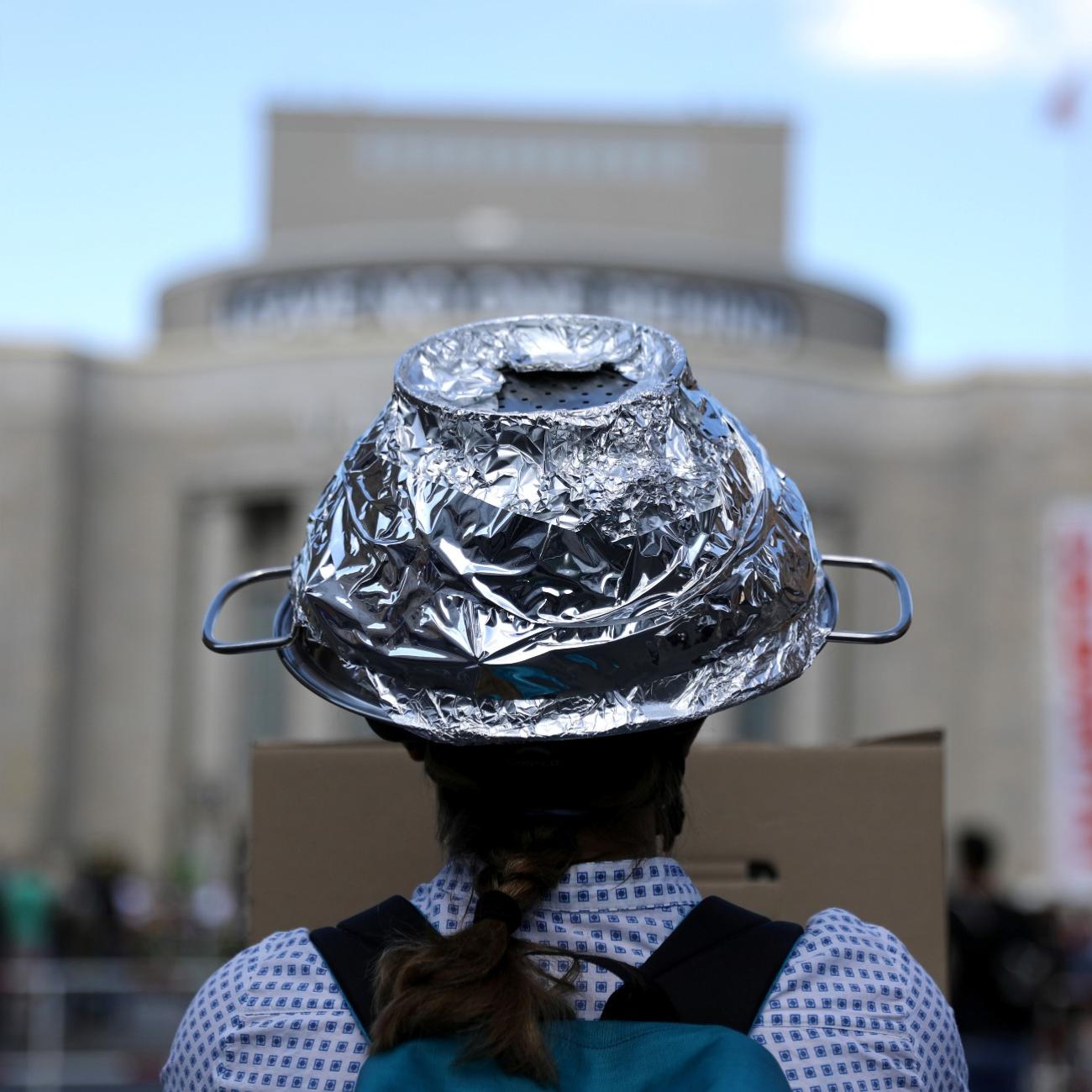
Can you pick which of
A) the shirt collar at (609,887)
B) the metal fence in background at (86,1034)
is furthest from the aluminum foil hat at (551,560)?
the metal fence in background at (86,1034)

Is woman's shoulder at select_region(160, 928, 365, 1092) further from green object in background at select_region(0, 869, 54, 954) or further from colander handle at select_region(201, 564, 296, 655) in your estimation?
green object in background at select_region(0, 869, 54, 954)

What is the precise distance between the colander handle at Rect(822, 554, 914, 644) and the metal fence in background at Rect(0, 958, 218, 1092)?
849 cm

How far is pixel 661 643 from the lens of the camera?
146 cm

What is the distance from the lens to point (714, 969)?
135cm

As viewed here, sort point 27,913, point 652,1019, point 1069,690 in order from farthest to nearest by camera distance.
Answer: point 1069,690 → point 27,913 → point 652,1019

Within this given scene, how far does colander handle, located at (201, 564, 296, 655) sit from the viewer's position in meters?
1.65

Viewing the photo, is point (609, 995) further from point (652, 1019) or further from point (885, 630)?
point (885, 630)

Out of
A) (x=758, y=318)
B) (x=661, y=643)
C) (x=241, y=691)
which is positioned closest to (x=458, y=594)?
(x=661, y=643)

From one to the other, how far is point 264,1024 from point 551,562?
421mm

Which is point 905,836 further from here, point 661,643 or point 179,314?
point 179,314

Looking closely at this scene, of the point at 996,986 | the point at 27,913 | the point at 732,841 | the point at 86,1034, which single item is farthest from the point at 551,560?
the point at 27,913

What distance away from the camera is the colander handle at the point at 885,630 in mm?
1641

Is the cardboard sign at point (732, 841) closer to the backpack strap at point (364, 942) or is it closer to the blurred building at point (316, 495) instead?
the backpack strap at point (364, 942)

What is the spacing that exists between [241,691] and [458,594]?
36.5m
